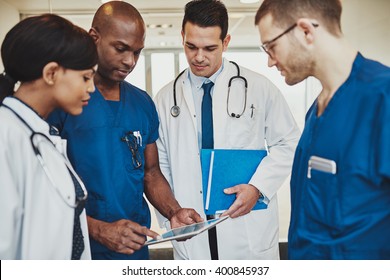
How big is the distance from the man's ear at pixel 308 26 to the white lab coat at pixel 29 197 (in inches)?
23.5

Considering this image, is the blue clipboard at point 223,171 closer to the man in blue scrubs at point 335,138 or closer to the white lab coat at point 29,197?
the man in blue scrubs at point 335,138

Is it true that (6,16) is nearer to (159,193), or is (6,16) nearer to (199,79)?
(199,79)

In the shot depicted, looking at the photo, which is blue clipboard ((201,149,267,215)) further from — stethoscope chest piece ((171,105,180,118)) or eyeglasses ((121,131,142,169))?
stethoscope chest piece ((171,105,180,118))

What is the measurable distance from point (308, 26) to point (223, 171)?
557mm

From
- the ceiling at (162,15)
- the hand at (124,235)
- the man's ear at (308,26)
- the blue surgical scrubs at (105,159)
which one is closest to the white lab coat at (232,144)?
the blue surgical scrubs at (105,159)

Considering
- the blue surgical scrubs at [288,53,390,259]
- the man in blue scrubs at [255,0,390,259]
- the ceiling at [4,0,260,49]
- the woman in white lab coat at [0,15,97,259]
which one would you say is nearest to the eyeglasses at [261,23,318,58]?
the man in blue scrubs at [255,0,390,259]

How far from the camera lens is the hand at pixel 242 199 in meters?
1.21

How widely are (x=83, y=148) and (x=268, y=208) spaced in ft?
2.63

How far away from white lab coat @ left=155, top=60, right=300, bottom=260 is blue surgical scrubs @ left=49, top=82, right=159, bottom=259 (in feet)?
0.94

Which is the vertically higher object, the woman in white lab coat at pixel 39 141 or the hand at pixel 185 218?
the woman in white lab coat at pixel 39 141

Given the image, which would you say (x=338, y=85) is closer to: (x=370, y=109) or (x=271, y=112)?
(x=370, y=109)

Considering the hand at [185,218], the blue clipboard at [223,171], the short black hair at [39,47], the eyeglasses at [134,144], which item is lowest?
the hand at [185,218]

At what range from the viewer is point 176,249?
1.45 m

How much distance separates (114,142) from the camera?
1059mm
